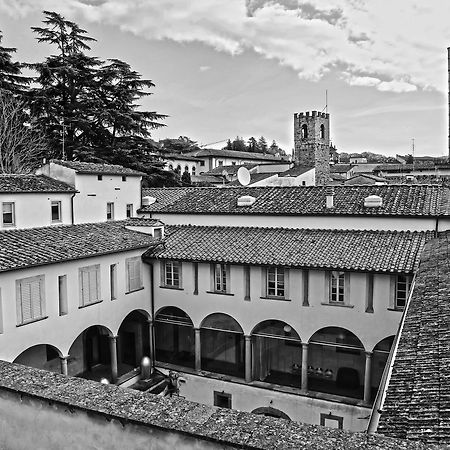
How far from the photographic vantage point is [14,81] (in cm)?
3394

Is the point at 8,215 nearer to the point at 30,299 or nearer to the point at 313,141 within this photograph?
the point at 30,299

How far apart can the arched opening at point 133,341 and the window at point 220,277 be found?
3.86m

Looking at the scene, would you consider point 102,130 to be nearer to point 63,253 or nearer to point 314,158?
point 63,253

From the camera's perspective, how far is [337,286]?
1797 centimetres

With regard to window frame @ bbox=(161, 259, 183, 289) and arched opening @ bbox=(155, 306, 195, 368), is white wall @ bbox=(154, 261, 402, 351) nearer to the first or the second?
window frame @ bbox=(161, 259, 183, 289)

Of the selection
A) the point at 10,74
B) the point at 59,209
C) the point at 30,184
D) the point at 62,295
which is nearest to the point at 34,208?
the point at 30,184

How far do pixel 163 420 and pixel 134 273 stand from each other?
1714 centimetres

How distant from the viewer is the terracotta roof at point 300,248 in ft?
56.1

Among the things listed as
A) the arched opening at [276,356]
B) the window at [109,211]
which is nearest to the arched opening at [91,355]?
the window at [109,211]

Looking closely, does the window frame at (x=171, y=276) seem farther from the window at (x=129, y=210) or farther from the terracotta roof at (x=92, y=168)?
the terracotta roof at (x=92, y=168)

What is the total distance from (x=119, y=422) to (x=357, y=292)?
49.1ft

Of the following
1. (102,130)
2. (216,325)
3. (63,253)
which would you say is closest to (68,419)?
(63,253)

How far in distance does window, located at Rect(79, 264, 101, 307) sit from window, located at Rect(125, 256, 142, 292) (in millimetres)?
1885

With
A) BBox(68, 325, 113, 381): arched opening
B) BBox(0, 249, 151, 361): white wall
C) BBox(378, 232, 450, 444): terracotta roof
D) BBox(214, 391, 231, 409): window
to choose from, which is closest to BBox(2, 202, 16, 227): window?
BBox(0, 249, 151, 361): white wall
